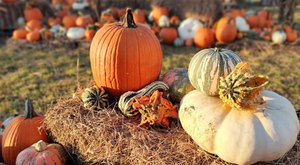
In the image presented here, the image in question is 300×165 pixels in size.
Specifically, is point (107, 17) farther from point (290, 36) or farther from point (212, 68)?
point (212, 68)

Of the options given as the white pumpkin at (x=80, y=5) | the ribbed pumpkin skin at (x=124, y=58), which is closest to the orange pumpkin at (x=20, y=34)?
the white pumpkin at (x=80, y=5)

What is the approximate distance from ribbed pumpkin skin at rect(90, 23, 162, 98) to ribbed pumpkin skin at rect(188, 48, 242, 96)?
60cm

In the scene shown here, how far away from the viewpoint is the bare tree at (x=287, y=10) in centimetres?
786

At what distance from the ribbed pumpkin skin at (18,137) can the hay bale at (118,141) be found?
0.74ft

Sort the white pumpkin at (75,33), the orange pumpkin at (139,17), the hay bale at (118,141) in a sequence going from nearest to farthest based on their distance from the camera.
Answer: the hay bale at (118,141), the white pumpkin at (75,33), the orange pumpkin at (139,17)

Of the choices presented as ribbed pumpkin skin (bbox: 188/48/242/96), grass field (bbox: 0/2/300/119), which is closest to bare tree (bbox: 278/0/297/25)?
grass field (bbox: 0/2/300/119)

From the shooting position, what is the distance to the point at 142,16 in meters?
8.38

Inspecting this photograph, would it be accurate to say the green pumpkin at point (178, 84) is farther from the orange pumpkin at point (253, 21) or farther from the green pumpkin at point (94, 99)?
the orange pumpkin at point (253, 21)

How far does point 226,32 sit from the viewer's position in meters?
7.27

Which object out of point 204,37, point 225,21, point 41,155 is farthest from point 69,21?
point 41,155

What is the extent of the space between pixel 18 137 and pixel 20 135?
0.03 metres

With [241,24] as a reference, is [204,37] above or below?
below

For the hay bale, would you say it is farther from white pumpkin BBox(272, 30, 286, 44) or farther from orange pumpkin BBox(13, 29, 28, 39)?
orange pumpkin BBox(13, 29, 28, 39)

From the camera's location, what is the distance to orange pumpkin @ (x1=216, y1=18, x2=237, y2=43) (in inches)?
286
